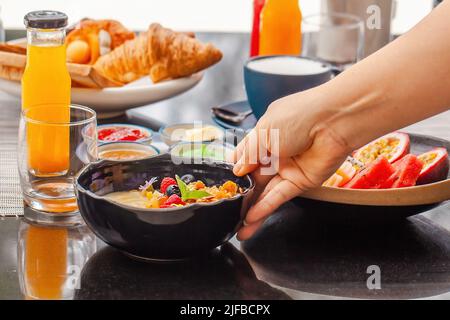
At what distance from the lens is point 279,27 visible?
2.16 metres

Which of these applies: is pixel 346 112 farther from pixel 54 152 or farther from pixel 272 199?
pixel 54 152

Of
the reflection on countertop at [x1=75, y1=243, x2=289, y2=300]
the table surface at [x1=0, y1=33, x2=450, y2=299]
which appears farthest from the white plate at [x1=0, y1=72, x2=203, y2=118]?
the reflection on countertop at [x1=75, y1=243, x2=289, y2=300]

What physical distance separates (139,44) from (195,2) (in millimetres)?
3235

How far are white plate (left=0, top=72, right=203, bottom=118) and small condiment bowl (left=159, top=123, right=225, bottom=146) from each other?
135mm

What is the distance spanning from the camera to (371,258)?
4.41 feet

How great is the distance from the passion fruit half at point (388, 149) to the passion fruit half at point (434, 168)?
0.06m

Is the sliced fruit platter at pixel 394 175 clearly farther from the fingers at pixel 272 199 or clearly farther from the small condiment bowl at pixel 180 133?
the small condiment bowl at pixel 180 133

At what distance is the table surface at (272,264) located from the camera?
1.23 meters

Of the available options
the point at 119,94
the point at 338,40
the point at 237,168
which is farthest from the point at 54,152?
the point at 338,40

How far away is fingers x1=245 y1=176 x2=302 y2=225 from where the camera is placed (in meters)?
1.33

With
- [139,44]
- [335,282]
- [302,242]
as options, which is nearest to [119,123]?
[139,44]

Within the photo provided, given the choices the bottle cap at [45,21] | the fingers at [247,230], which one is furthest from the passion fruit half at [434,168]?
the bottle cap at [45,21]

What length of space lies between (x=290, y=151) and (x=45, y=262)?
0.40 m
